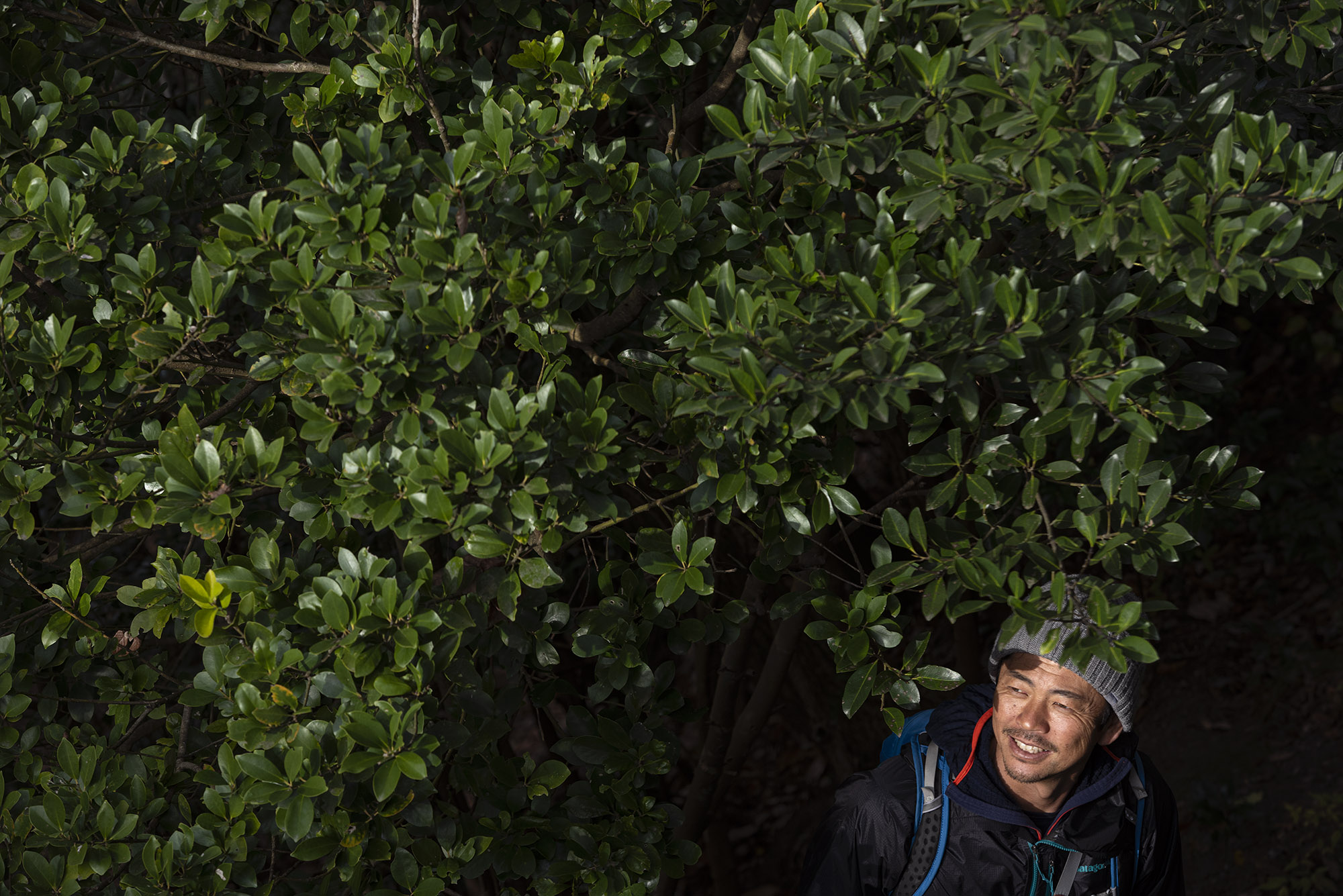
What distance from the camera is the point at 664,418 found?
2.08 metres

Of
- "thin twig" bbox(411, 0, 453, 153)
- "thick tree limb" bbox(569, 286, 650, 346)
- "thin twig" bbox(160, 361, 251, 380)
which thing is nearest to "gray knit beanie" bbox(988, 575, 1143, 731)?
"thick tree limb" bbox(569, 286, 650, 346)

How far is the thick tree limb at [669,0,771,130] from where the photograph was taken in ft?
8.29

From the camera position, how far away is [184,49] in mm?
2508

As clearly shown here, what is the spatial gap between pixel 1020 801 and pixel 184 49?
251cm

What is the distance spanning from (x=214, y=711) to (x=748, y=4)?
6.84ft

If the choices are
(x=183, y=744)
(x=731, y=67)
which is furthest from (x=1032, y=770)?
(x=183, y=744)

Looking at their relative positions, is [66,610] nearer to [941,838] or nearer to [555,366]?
[555,366]

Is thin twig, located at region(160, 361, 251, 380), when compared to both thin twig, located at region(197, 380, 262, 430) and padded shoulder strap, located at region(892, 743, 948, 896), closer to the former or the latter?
thin twig, located at region(197, 380, 262, 430)

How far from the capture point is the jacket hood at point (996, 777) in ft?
8.18

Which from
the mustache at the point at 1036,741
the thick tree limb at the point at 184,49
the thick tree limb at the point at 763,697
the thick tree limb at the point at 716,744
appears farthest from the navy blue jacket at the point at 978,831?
the thick tree limb at the point at 184,49

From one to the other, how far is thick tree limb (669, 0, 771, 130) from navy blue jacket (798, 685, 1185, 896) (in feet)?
4.99

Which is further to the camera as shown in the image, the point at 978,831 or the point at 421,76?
the point at 978,831

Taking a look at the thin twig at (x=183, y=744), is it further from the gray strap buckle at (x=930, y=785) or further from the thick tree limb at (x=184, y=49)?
the gray strap buckle at (x=930, y=785)

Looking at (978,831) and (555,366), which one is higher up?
(555,366)
